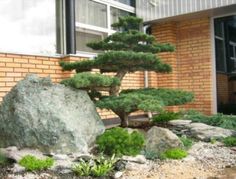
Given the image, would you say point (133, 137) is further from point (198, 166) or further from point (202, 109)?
point (202, 109)

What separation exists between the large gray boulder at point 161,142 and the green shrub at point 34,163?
56.9 inches

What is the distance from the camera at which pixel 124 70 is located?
231 inches

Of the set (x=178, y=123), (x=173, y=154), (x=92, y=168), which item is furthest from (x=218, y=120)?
(x=92, y=168)

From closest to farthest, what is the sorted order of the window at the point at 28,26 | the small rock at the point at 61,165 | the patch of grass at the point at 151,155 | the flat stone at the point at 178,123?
the small rock at the point at 61,165 < the patch of grass at the point at 151,155 < the flat stone at the point at 178,123 < the window at the point at 28,26

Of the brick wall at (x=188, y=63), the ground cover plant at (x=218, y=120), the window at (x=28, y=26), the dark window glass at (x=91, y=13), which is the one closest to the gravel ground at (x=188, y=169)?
the ground cover plant at (x=218, y=120)

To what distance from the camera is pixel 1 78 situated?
6.68m

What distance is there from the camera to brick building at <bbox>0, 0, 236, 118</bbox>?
7066mm

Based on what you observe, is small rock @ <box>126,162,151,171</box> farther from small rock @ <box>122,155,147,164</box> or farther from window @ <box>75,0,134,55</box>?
window @ <box>75,0,134,55</box>

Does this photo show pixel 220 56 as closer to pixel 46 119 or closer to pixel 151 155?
pixel 151 155

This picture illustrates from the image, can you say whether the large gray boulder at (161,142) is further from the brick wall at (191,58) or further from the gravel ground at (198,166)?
the brick wall at (191,58)

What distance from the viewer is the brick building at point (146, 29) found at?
7066 mm

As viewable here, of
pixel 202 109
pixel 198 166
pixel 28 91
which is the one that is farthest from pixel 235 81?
pixel 28 91

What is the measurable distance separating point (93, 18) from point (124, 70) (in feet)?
11.0

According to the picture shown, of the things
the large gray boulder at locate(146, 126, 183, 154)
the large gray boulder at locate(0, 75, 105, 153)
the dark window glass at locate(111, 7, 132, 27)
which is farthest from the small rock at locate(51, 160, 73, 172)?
the dark window glass at locate(111, 7, 132, 27)
